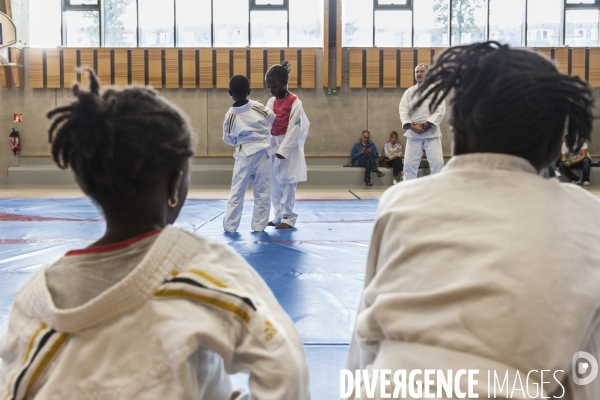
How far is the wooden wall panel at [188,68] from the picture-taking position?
37.8 ft

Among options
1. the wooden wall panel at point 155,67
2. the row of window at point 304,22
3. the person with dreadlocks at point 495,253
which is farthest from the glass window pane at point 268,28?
the person with dreadlocks at point 495,253

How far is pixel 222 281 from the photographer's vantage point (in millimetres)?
989

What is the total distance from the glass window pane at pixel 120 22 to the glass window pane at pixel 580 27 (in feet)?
28.1

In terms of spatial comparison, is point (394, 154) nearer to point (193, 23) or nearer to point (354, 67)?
point (354, 67)

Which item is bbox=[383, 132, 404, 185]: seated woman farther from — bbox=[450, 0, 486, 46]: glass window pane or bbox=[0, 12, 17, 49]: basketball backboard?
bbox=[0, 12, 17, 49]: basketball backboard

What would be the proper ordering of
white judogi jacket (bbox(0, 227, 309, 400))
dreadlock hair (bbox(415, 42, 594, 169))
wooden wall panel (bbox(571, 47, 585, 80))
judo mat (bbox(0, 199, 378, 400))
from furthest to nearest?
wooden wall panel (bbox(571, 47, 585, 80)), judo mat (bbox(0, 199, 378, 400)), dreadlock hair (bbox(415, 42, 594, 169)), white judogi jacket (bbox(0, 227, 309, 400))

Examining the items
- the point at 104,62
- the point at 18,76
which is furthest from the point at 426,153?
the point at 18,76

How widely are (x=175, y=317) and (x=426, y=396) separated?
0.43 metres

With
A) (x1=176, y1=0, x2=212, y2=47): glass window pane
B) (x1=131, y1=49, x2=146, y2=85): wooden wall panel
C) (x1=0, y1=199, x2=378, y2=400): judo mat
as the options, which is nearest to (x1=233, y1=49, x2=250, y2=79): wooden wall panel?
(x1=176, y1=0, x2=212, y2=47): glass window pane

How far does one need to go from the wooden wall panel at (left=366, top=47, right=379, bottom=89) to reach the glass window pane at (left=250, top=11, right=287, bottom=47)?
1.70 meters

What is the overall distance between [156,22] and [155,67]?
2.99ft

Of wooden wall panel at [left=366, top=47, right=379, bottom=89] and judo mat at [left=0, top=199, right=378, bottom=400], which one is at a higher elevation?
wooden wall panel at [left=366, top=47, right=379, bottom=89]

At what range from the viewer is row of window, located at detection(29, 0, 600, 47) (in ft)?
38.0

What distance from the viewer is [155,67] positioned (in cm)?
1154
